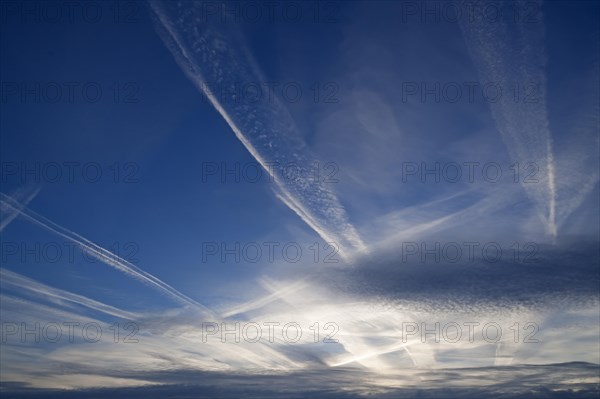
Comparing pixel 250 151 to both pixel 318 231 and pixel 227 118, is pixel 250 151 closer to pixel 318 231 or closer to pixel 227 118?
pixel 227 118

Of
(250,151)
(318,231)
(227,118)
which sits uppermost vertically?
(227,118)

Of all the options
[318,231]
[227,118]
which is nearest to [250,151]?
[227,118]

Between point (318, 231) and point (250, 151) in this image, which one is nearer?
point (250, 151)

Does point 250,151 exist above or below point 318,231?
above

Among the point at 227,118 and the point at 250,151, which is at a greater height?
the point at 227,118

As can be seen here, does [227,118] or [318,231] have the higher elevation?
[227,118]

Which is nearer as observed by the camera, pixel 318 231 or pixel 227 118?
pixel 227 118
